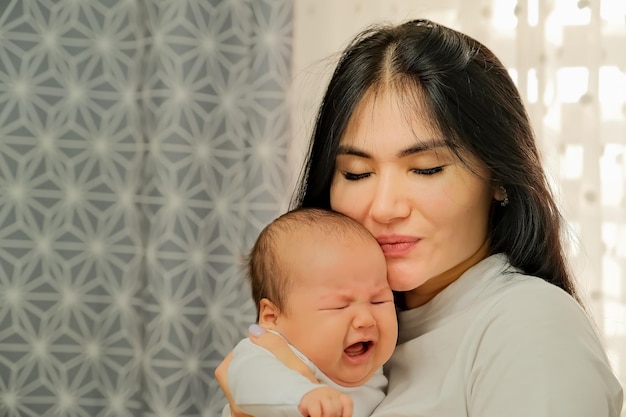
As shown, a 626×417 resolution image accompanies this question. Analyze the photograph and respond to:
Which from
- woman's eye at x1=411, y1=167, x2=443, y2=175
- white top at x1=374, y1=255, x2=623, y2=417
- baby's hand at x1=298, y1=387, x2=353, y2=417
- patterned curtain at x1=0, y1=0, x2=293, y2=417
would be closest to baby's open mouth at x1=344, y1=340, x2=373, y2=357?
white top at x1=374, y1=255, x2=623, y2=417

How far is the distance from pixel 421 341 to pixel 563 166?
115cm

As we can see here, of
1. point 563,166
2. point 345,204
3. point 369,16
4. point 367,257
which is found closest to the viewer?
point 367,257

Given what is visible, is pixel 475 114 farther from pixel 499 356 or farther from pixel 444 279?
pixel 499 356

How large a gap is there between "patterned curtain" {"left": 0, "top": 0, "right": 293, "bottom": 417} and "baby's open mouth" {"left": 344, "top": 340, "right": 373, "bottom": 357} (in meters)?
1.34

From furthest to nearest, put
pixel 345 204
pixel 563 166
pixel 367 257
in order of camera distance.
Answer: pixel 563 166, pixel 345 204, pixel 367 257

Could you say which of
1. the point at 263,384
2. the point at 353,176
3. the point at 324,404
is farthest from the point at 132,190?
the point at 324,404

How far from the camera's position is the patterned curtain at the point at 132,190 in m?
2.52

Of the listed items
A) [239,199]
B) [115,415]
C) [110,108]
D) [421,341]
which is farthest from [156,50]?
[421,341]

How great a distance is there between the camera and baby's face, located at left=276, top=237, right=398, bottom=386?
48.6 inches

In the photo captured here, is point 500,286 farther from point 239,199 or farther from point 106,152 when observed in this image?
point 106,152

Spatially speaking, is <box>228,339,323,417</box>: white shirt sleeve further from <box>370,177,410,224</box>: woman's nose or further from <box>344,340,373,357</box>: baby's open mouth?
<box>370,177,410,224</box>: woman's nose

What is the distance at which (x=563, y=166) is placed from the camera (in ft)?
7.57

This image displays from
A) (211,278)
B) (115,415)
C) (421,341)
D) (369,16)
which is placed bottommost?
(115,415)

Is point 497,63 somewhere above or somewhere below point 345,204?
above
